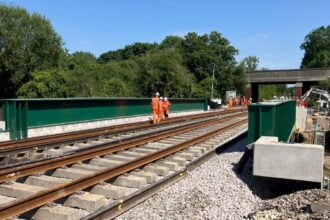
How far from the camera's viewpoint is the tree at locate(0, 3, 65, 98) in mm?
53656

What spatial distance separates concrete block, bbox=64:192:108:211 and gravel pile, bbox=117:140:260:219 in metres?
0.42

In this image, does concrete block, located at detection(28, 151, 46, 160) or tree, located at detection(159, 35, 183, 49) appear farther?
tree, located at detection(159, 35, 183, 49)

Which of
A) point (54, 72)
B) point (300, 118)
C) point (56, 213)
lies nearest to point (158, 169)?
point (56, 213)

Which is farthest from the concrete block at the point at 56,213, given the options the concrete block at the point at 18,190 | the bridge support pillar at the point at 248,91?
the bridge support pillar at the point at 248,91

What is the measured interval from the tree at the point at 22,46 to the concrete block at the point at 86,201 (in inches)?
1975

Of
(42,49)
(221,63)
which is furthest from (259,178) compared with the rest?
(221,63)

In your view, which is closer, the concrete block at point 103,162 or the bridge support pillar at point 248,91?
the concrete block at point 103,162

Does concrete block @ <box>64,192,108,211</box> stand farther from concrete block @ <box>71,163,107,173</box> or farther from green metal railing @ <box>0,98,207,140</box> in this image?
green metal railing @ <box>0,98,207,140</box>

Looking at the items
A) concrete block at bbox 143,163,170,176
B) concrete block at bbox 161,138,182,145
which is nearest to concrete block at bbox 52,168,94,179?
concrete block at bbox 143,163,170,176

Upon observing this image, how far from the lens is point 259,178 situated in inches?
354

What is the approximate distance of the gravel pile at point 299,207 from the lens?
6.45 metres

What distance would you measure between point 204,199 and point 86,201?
212 cm

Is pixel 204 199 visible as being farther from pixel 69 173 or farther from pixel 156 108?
pixel 156 108

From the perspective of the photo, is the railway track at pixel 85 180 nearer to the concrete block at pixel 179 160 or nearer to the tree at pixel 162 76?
the concrete block at pixel 179 160
